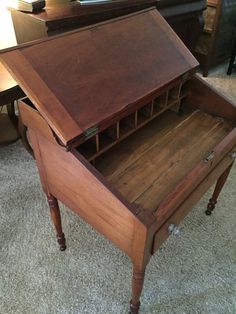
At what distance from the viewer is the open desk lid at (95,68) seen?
662 mm

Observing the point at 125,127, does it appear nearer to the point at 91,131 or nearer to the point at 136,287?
the point at 91,131

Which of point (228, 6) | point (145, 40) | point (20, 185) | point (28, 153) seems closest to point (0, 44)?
point (28, 153)

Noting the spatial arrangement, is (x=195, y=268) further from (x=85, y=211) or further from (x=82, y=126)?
(x=82, y=126)

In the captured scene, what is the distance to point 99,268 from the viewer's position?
1.16 metres

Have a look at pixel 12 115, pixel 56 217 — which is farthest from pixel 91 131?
pixel 12 115

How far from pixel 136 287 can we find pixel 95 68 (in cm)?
67

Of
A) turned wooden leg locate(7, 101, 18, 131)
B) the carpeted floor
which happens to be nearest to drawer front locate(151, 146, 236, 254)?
the carpeted floor

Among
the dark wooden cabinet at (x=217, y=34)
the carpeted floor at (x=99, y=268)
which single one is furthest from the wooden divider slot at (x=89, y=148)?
the dark wooden cabinet at (x=217, y=34)

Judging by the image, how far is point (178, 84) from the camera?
3.14ft

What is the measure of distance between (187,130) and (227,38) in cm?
194

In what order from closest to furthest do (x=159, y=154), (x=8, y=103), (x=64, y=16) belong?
1. (x=159, y=154)
2. (x=64, y=16)
3. (x=8, y=103)

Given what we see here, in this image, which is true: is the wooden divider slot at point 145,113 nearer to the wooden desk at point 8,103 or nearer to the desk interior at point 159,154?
the desk interior at point 159,154

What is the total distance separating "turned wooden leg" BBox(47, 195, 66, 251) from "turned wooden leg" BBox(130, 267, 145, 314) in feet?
1.26

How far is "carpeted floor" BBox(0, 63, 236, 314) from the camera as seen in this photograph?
3.47ft
